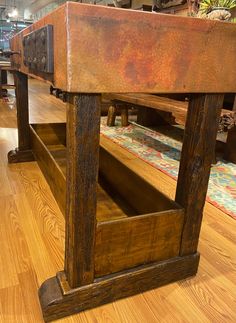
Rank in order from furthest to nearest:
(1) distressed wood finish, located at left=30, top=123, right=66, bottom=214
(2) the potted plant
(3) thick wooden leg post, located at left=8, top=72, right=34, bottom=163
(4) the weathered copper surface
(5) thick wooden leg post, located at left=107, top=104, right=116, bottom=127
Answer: (5) thick wooden leg post, located at left=107, top=104, right=116, bottom=127
(3) thick wooden leg post, located at left=8, top=72, right=34, bottom=163
(1) distressed wood finish, located at left=30, top=123, right=66, bottom=214
(2) the potted plant
(4) the weathered copper surface

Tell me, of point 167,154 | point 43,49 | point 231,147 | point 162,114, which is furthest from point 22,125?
point 162,114

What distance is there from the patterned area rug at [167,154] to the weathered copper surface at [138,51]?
994 millimetres

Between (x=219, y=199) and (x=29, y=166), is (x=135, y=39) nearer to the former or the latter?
(x=219, y=199)

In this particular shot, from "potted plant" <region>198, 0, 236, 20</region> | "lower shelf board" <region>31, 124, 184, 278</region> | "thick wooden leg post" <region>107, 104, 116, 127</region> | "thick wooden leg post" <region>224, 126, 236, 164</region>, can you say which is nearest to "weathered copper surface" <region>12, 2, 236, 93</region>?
"potted plant" <region>198, 0, 236, 20</region>

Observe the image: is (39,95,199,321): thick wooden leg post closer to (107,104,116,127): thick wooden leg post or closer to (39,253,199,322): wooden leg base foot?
(39,253,199,322): wooden leg base foot

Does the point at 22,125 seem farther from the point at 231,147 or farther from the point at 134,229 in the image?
the point at 231,147

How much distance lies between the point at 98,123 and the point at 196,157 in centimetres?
39

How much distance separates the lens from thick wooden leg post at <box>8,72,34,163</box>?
208cm

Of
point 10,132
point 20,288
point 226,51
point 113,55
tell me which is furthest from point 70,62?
point 10,132

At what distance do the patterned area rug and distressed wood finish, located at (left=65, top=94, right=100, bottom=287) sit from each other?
99 cm

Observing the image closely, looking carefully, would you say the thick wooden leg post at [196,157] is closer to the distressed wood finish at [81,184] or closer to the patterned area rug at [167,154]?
the distressed wood finish at [81,184]

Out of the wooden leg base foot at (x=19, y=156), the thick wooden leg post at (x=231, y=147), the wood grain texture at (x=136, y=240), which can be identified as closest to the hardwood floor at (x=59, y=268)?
the wood grain texture at (x=136, y=240)

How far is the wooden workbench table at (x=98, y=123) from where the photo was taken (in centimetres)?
70

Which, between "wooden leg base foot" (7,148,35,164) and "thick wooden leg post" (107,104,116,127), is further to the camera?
"thick wooden leg post" (107,104,116,127)
